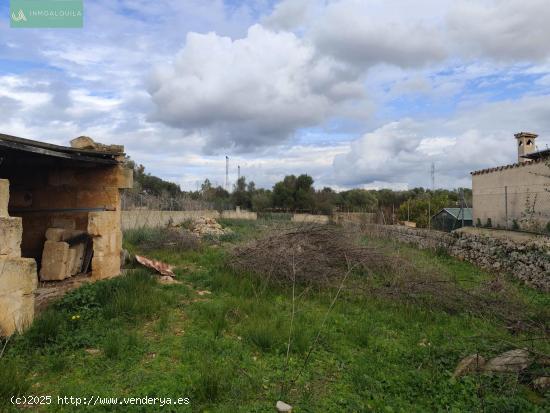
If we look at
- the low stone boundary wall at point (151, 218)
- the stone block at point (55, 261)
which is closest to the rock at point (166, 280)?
the stone block at point (55, 261)

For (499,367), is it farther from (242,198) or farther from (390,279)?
(242,198)

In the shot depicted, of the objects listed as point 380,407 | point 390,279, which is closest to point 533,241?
point 390,279

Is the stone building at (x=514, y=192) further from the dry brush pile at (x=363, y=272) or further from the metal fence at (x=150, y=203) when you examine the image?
the metal fence at (x=150, y=203)

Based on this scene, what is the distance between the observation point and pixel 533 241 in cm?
942

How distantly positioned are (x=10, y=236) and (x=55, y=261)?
2485mm

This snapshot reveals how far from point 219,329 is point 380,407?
2.46m

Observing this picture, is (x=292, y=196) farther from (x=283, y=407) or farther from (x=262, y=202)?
(x=283, y=407)

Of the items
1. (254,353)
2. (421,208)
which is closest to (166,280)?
(254,353)

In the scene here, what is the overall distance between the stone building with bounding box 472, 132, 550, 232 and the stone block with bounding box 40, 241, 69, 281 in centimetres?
1128

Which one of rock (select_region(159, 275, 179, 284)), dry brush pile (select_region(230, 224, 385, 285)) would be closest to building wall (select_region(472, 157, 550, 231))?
dry brush pile (select_region(230, 224, 385, 285))

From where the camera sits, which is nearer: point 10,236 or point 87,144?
point 10,236

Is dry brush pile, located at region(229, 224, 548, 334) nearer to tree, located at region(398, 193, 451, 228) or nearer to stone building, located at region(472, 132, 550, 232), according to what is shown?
stone building, located at region(472, 132, 550, 232)

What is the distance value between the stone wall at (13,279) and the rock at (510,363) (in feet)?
17.7

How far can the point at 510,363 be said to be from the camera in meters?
3.94
